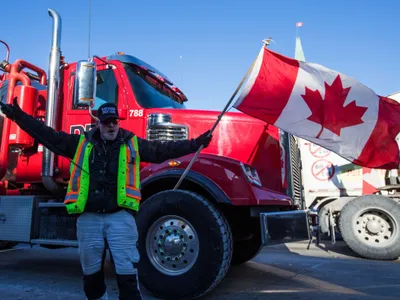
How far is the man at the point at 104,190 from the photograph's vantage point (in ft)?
9.12

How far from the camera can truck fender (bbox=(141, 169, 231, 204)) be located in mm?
3920

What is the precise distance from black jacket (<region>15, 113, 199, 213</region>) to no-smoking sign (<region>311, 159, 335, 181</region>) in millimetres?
6063

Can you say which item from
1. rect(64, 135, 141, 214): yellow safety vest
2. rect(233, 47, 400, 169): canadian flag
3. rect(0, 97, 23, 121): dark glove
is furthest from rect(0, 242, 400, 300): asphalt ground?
rect(0, 97, 23, 121): dark glove

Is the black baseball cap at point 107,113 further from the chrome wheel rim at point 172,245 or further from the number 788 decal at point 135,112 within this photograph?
the number 788 decal at point 135,112

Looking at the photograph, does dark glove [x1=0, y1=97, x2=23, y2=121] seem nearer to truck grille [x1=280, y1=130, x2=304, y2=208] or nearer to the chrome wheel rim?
the chrome wheel rim

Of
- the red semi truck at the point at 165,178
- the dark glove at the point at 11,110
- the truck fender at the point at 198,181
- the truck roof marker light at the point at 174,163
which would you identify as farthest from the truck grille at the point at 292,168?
the dark glove at the point at 11,110

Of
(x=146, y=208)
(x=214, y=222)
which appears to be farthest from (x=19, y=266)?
(x=214, y=222)

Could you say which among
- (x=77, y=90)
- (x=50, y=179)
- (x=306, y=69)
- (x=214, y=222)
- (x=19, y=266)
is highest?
(x=306, y=69)

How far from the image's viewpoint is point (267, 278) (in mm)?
4938

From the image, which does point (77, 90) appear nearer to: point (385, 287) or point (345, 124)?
point (345, 124)

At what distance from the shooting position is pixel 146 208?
3957mm

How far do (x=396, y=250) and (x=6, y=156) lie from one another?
632 centimetres

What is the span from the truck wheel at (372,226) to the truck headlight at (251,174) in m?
3.44

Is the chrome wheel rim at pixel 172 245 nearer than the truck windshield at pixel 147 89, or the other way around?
the chrome wheel rim at pixel 172 245
